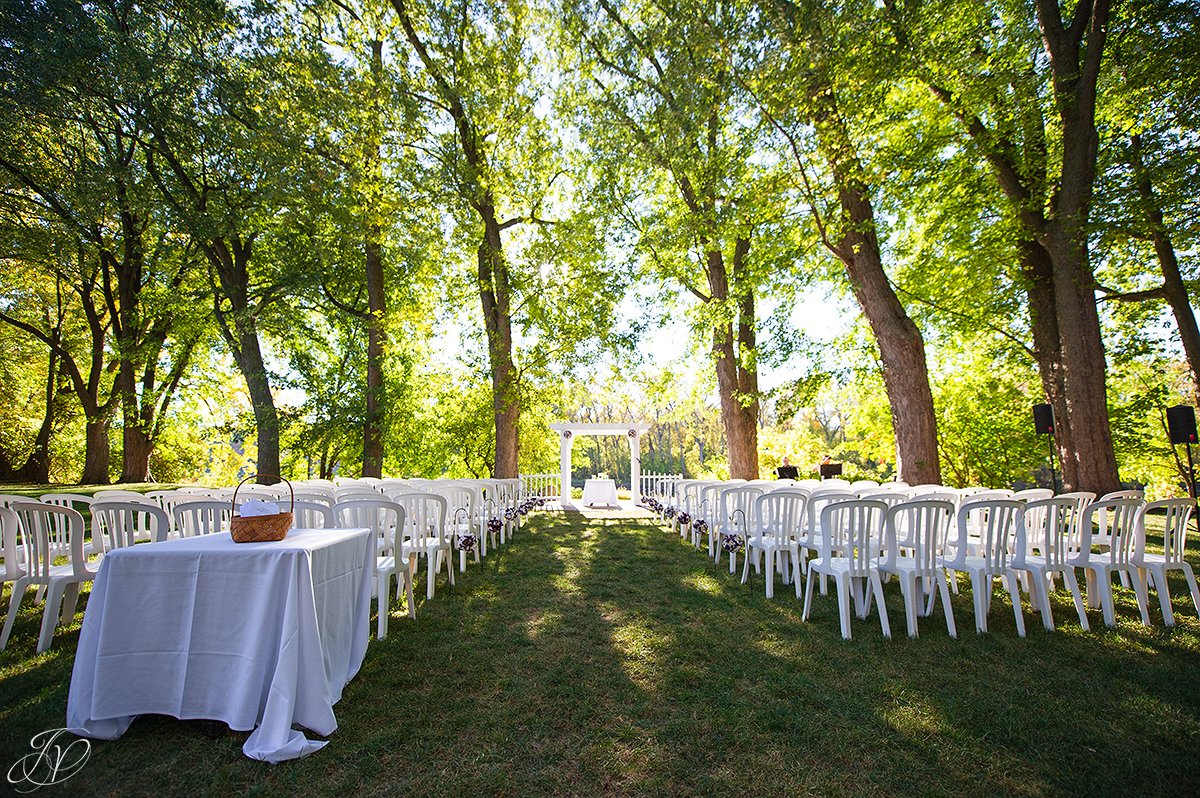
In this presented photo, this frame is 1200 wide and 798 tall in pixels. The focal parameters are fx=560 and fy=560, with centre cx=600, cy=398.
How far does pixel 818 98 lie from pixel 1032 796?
941cm

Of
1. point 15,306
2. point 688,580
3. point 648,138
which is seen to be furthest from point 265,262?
point 688,580

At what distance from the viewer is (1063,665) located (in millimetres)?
3250

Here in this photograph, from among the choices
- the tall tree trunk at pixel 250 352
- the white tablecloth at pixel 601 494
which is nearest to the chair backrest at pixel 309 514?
the tall tree trunk at pixel 250 352

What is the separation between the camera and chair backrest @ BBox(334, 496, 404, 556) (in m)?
3.84

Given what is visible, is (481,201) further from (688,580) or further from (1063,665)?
(1063,665)

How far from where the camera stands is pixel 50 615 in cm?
340

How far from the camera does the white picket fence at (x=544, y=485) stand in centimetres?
1638

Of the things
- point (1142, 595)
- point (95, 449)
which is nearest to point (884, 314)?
point (1142, 595)

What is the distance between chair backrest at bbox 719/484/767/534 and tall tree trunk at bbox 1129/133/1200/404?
764 cm

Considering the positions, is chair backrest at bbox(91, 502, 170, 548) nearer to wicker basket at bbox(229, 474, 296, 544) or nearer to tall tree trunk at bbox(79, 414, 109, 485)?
wicker basket at bbox(229, 474, 296, 544)

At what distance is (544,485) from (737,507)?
11.4 meters

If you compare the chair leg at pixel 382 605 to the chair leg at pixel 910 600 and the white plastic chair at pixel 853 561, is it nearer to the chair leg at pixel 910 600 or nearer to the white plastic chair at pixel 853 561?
the white plastic chair at pixel 853 561

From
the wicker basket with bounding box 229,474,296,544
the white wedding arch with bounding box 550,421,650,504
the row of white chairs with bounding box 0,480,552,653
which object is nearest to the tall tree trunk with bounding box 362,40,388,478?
the white wedding arch with bounding box 550,421,650,504

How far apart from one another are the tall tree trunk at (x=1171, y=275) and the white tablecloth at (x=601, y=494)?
39.1ft
